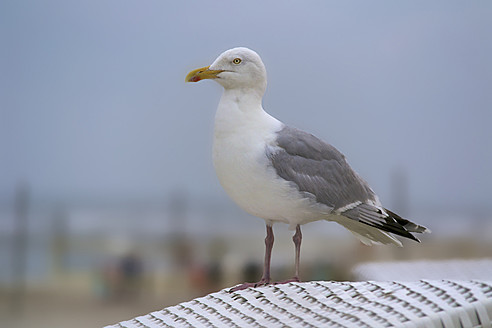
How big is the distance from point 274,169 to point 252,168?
4cm

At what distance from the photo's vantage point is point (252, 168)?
124 cm

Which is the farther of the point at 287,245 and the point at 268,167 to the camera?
the point at 287,245

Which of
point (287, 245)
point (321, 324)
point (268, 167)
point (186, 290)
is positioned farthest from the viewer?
point (287, 245)

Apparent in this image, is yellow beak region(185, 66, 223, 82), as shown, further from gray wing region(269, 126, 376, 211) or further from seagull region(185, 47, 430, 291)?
gray wing region(269, 126, 376, 211)

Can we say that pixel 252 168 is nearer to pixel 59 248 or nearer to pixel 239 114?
pixel 239 114

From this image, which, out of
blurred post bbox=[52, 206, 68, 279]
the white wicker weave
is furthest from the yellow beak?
blurred post bbox=[52, 206, 68, 279]

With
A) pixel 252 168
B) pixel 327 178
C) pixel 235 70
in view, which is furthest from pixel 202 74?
pixel 327 178

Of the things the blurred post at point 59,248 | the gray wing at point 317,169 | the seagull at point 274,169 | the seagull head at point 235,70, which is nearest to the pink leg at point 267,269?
the seagull at point 274,169

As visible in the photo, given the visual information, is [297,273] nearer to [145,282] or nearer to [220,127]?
[220,127]

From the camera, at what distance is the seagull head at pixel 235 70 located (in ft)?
4.34

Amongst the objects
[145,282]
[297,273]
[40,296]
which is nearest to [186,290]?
A: [145,282]

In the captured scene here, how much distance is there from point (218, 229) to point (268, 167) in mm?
2703

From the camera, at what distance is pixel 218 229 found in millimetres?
3910

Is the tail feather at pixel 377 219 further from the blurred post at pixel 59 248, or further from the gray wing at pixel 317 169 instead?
the blurred post at pixel 59 248
